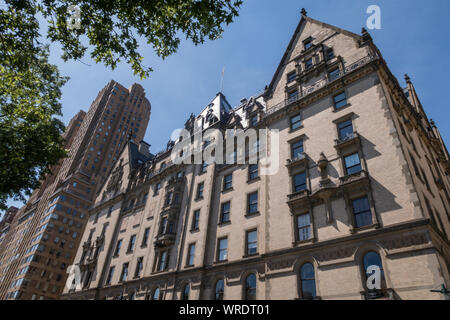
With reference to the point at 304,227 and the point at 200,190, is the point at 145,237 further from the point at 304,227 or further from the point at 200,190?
the point at 304,227

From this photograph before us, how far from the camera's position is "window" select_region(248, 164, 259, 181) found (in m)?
30.5

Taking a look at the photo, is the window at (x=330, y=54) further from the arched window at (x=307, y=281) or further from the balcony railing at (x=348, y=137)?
the arched window at (x=307, y=281)

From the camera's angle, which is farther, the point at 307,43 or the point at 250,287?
the point at 307,43

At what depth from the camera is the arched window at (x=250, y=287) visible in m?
23.9

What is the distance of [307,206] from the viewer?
23109 mm

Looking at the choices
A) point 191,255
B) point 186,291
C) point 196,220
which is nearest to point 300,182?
point 196,220

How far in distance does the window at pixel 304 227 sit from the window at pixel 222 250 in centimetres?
842

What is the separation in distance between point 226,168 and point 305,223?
1366 cm

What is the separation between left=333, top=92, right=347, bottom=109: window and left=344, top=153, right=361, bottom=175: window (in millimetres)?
5649

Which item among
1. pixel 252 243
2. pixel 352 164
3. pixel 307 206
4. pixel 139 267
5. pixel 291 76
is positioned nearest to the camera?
pixel 352 164

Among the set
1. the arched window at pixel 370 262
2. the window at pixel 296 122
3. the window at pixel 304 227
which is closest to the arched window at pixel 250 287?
the window at pixel 304 227

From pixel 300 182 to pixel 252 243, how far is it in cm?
706

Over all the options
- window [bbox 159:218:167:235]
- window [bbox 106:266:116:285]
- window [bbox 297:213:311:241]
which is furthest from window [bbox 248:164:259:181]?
window [bbox 106:266:116:285]
